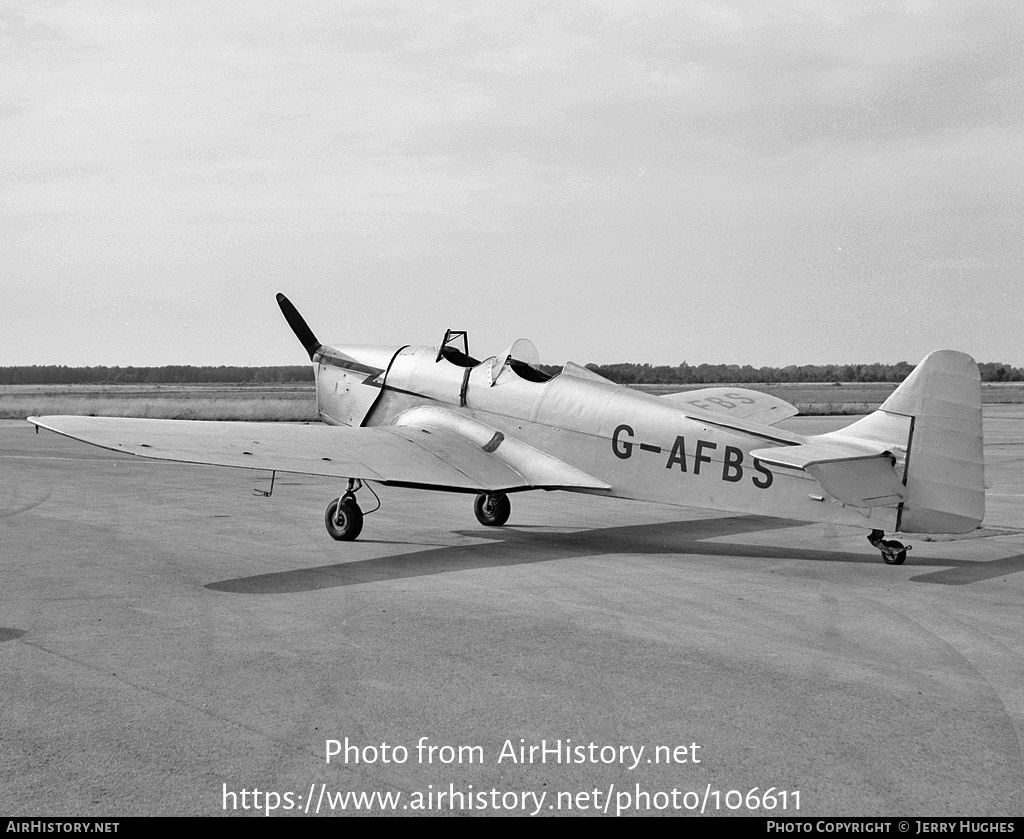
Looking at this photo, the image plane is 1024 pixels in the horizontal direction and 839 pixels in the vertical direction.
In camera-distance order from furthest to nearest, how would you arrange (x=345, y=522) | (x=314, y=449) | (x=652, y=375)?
(x=652, y=375) < (x=345, y=522) < (x=314, y=449)

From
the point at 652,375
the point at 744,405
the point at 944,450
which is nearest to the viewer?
the point at 944,450

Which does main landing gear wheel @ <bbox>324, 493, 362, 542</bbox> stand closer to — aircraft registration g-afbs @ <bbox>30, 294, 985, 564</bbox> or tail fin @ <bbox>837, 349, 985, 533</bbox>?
aircraft registration g-afbs @ <bbox>30, 294, 985, 564</bbox>

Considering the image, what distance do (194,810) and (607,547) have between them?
759 cm

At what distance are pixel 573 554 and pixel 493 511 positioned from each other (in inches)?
90.4

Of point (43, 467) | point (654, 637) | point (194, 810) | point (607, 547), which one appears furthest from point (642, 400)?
point (43, 467)

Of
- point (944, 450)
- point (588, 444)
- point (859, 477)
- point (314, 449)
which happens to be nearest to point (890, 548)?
point (859, 477)

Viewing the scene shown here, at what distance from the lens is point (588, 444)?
11.0m

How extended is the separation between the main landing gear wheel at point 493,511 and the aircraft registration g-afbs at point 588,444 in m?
0.02

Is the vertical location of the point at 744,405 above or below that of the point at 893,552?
above


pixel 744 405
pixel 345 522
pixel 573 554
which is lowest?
pixel 573 554

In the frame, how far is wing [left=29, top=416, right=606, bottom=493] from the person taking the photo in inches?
380

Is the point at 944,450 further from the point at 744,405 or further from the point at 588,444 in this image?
the point at 744,405

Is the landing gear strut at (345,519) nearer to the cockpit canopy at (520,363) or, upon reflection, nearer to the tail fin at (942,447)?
the cockpit canopy at (520,363)
